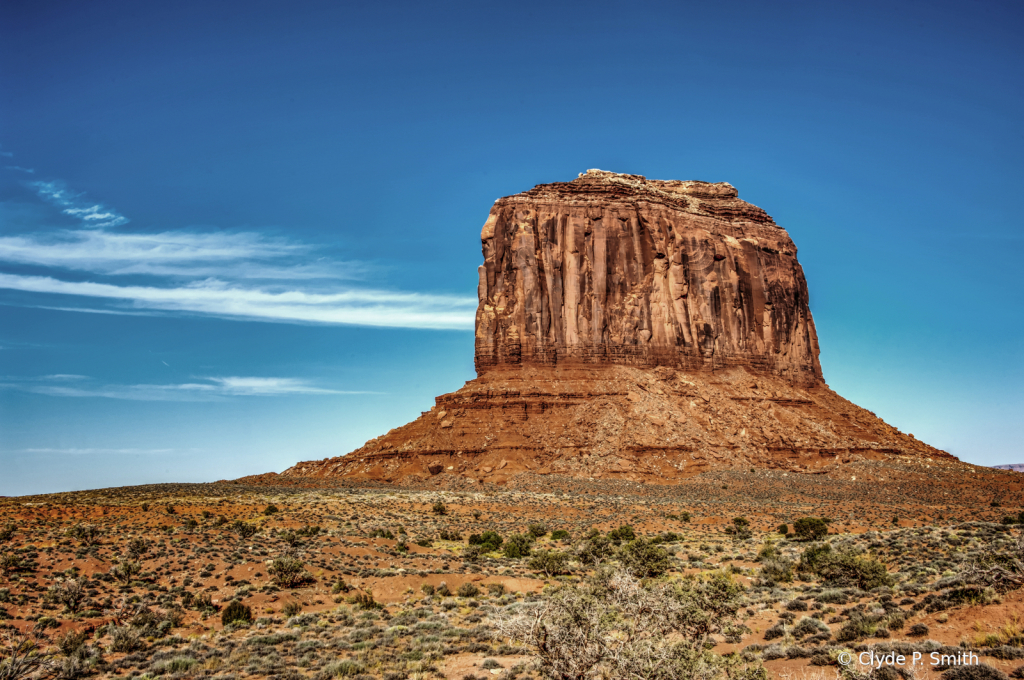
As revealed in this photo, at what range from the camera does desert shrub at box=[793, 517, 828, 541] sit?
90.3 ft

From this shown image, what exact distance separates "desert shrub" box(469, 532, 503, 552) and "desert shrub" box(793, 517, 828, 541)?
12.5m

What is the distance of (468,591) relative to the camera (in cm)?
1889

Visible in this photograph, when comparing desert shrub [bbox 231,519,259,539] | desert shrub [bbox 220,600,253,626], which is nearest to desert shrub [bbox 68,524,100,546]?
desert shrub [bbox 231,519,259,539]

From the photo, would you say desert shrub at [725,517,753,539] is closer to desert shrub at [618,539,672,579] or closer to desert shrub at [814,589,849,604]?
desert shrub at [618,539,672,579]

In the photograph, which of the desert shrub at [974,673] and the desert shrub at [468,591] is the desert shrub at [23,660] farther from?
the desert shrub at [974,673]

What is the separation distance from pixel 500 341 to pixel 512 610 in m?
55.5

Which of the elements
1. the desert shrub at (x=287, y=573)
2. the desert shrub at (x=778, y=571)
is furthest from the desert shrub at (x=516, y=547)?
the desert shrub at (x=778, y=571)

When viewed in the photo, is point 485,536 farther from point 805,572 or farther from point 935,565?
point 935,565

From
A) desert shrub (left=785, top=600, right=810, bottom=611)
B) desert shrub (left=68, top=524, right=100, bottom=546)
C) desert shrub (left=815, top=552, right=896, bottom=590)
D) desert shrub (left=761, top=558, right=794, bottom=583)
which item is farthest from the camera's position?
desert shrub (left=68, top=524, right=100, bottom=546)

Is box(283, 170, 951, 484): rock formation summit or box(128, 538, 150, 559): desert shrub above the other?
box(283, 170, 951, 484): rock formation summit

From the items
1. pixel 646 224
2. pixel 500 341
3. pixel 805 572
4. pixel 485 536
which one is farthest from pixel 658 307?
pixel 805 572

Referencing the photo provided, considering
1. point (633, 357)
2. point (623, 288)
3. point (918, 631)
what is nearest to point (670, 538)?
point (918, 631)

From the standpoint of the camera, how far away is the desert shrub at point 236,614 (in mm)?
15977

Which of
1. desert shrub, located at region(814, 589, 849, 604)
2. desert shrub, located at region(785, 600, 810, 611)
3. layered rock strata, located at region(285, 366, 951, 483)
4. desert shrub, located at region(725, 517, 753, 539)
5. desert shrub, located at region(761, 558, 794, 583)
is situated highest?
layered rock strata, located at region(285, 366, 951, 483)
